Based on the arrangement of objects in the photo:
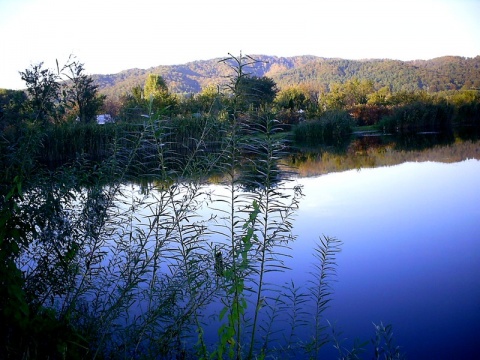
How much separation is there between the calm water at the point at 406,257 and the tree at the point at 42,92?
356cm

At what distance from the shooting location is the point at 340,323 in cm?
439

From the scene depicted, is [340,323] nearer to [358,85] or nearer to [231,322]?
[231,322]

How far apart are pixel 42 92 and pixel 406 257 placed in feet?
18.4

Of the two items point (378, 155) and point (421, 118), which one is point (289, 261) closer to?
point (378, 155)

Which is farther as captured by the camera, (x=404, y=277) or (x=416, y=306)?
(x=404, y=277)

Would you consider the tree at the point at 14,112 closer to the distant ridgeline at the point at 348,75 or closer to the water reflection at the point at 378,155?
the water reflection at the point at 378,155

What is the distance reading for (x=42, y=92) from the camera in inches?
134

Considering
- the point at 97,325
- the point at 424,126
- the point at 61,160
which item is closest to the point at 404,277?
the point at 97,325

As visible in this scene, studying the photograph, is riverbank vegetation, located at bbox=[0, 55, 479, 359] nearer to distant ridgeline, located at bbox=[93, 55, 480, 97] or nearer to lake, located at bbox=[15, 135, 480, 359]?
lake, located at bbox=[15, 135, 480, 359]

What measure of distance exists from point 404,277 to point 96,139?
1455cm

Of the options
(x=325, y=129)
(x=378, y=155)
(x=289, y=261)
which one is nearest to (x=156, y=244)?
(x=289, y=261)

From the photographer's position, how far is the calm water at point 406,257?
4.25m

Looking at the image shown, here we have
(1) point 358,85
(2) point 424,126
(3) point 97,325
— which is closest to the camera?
(3) point 97,325

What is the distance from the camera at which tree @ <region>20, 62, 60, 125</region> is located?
337 centimetres
